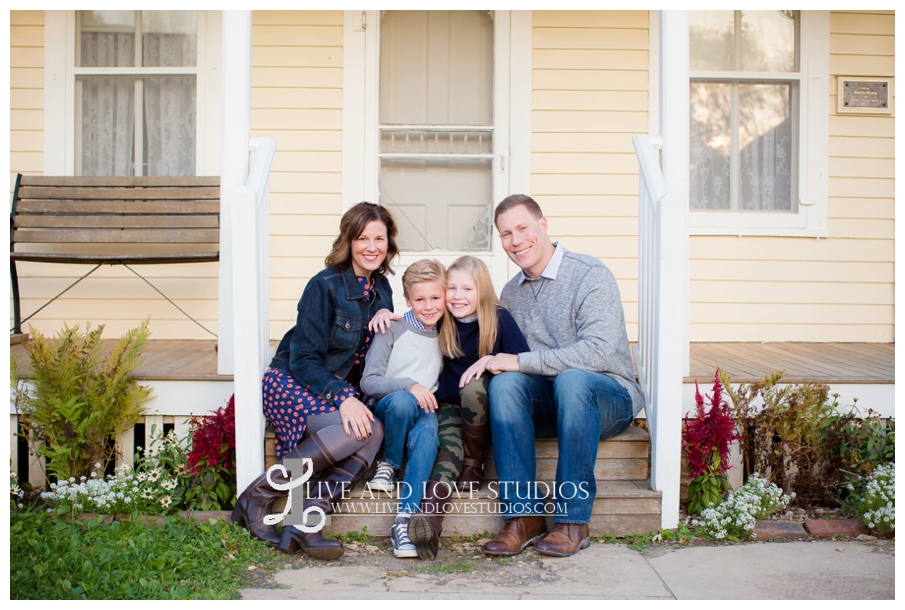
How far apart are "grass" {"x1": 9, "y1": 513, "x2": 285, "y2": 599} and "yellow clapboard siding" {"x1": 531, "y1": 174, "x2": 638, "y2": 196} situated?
2.81 meters

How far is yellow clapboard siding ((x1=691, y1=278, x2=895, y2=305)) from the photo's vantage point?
4590 millimetres

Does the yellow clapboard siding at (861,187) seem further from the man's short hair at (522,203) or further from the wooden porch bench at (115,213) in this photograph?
the wooden porch bench at (115,213)

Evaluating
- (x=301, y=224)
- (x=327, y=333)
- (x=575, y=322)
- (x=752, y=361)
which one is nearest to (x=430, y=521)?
(x=327, y=333)

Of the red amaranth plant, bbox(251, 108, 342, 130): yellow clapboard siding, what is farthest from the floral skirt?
bbox(251, 108, 342, 130): yellow clapboard siding

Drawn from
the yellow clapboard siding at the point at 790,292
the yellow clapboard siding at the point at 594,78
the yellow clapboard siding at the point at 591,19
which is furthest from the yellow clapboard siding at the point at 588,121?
the yellow clapboard siding at the point at 790,292

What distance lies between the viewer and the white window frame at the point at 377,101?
4.45m

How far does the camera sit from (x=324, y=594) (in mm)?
2104

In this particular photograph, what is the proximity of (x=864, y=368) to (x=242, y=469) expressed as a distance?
2.85 metres

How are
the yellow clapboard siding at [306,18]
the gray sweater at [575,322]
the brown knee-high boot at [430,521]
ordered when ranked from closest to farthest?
the brown knee-high boot at [430,521] → the gray sweater at [575,322] → the yellow clapboard siding at [306,18]

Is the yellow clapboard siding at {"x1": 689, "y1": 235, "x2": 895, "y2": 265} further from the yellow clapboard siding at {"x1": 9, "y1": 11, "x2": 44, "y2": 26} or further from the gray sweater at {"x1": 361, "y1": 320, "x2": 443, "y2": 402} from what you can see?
the yellow clapboard siding at {"x1": 9, "y1": 11, "x2": 44, "y2": 26}

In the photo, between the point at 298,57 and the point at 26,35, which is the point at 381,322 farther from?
the point at 26,35

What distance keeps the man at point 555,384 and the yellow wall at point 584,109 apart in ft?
5.92

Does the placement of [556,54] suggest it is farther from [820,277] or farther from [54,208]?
[54,208]
